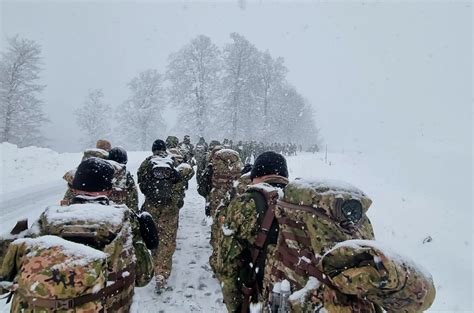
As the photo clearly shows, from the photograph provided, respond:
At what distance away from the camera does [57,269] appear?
196 centimetres

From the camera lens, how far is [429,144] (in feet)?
64.3

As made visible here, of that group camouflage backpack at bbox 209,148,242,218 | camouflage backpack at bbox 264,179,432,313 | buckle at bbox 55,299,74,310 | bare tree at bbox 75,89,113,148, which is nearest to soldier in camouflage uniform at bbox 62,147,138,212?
camouflage backpack at bbox 209,148,242,218

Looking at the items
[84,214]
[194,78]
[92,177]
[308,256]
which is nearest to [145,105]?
[194,78]

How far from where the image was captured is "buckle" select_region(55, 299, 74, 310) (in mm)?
1986

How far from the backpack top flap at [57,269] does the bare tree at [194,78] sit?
30.9 meters

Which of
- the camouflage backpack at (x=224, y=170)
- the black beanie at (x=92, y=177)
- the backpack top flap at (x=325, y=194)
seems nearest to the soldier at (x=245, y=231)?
the backpack top flap at (x=325, y=194)

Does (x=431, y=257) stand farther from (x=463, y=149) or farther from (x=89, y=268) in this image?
(x=463, y=149)

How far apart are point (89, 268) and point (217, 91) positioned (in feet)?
110

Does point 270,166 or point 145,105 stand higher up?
point 145,105

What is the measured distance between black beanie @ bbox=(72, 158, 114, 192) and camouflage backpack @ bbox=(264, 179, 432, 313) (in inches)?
48.5

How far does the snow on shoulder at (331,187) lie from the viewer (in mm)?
2023

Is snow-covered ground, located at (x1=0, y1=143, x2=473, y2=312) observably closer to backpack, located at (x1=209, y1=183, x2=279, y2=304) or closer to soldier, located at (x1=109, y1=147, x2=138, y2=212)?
backpack, located at (x1=209, y1=183, x2=279, y2=304)

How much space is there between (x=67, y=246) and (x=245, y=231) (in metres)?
1.33

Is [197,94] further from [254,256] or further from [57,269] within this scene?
[57,269]
